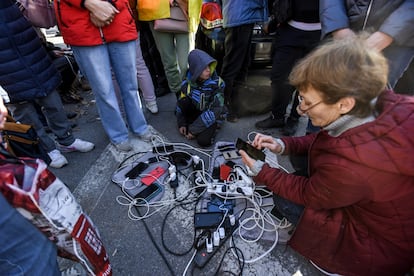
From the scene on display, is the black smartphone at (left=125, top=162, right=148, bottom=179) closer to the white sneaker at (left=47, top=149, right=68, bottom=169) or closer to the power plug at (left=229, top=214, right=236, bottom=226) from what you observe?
the white sneaker at (left=47, top=149, right=68, bottom=169)

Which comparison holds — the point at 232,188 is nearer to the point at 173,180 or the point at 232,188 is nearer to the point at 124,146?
the point at 173,180

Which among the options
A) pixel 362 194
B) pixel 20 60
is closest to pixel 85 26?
pixel 20 60

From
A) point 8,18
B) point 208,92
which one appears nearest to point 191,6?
point 208,92

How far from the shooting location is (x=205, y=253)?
156 cm

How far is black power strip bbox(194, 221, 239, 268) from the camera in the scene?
1.51m

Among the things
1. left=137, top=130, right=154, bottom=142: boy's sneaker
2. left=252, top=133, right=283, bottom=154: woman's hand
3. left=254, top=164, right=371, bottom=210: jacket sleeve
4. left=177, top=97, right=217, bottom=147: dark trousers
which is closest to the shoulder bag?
left=177, top=97, right=217, bottom=147: dark trousers

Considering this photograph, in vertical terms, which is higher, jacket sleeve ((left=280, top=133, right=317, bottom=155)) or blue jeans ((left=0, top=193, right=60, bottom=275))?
blue jeans ((left=0, top=193, right=60, bottom=275))

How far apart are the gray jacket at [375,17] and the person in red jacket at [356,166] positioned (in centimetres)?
62

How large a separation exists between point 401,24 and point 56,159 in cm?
282

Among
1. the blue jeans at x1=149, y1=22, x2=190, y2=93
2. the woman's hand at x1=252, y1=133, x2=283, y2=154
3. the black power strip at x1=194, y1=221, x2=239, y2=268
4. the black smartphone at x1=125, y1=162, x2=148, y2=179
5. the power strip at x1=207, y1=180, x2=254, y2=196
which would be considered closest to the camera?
the black power strip at x1=194, y1=221, x2=239, y2=268

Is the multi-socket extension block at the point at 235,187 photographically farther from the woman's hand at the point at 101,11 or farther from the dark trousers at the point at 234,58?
the woman's hand at the point at 101,11

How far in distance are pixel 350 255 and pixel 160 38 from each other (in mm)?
2743

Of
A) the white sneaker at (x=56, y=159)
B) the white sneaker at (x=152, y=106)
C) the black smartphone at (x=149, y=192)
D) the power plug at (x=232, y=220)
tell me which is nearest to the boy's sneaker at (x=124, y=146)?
the white sneaker at (x=56, y=159)

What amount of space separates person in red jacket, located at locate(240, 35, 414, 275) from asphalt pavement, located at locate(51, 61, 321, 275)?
13.7 inches
